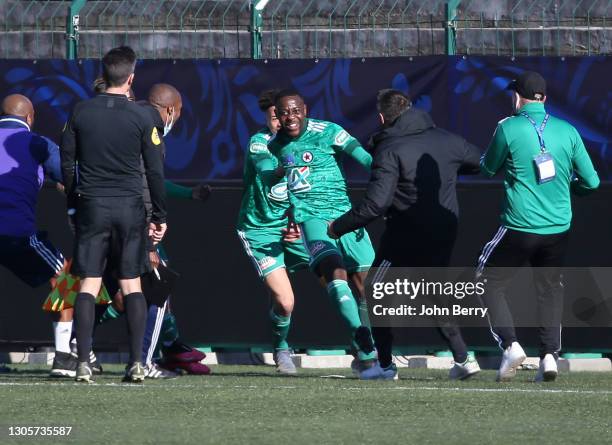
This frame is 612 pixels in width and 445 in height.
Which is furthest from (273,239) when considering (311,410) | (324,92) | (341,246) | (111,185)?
(311,410)

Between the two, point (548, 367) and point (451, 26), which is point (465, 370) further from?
point (451, 26)

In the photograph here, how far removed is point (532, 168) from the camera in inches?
409

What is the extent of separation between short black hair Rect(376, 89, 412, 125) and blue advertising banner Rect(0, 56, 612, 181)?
243cm

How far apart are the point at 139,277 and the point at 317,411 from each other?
1907mm

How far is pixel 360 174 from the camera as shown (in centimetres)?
1341

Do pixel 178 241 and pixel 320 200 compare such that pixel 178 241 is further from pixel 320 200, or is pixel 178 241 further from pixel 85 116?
pixel 85 116

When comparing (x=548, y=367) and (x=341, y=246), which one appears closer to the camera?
(x=548, y=367)

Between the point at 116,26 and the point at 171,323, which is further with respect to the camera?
the point at 116,26

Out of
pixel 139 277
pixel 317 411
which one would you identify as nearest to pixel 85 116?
pixel 139 277

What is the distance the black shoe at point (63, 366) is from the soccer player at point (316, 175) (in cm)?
169

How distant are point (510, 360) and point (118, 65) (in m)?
3.00

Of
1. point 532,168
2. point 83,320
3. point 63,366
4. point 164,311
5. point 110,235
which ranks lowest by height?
point 63,366

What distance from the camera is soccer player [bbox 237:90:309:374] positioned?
11.8m

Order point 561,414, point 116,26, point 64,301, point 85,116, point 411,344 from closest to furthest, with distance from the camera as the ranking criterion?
1. point 561,414
2. point 85,116
3. point 64,301
4. point 411,344
5. point 116,26
